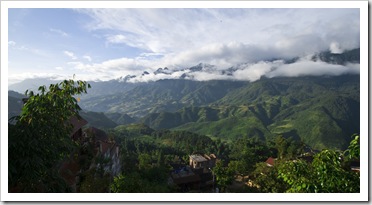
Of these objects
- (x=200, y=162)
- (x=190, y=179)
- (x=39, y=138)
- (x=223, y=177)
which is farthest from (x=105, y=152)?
(x=200, y=162)

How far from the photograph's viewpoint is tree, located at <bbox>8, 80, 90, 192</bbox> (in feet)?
13.2

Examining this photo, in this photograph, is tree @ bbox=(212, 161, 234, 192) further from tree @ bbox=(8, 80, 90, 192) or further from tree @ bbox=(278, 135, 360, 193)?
tree @ bbox=(8, 80, 90, 192)

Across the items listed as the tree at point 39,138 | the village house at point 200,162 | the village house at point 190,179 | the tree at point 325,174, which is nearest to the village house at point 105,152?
the tree at point 39,138

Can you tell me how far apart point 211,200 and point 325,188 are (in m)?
2.07

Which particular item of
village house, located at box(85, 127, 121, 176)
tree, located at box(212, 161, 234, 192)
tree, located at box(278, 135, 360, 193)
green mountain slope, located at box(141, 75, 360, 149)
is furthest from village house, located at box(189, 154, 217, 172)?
green mountain slope, located at box(141, 75, 360, 149)

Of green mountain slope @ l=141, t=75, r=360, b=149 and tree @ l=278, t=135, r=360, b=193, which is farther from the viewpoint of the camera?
green mountain slope @ l=141, t=75, r=360, b=149

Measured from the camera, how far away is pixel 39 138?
409 cm

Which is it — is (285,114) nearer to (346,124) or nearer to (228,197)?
(346,124)

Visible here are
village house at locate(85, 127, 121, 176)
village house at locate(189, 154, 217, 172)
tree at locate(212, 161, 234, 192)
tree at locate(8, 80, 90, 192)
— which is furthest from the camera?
village house at locate(189, 154, 217, 172)

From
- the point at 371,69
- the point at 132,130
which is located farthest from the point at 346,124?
the point at 371,69

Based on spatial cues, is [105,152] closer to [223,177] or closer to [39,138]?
[39,138]

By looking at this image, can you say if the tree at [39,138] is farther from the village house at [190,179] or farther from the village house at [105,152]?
the village house at [190,179]

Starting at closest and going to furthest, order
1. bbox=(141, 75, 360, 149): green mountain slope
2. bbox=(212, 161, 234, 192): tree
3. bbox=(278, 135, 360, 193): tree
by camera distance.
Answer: bbox=(278, 135, 360, 193): tree < bbox=(212, 161, 234, 192): tree < bbox=(141, 75, 360, 149): green mountain slope

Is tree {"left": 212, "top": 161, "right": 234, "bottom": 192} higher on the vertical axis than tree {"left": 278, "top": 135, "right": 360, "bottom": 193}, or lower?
lower
